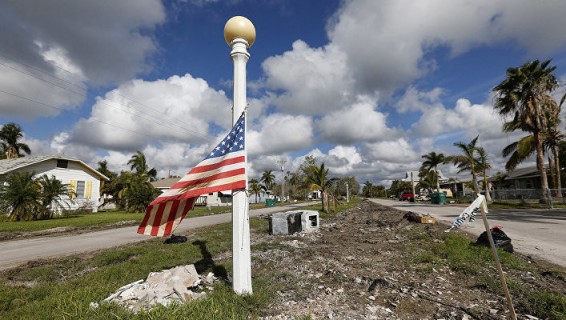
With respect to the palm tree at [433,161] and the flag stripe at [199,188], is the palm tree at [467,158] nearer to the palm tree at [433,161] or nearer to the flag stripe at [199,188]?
the palm tree at [433,161]

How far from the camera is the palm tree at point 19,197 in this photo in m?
19.3

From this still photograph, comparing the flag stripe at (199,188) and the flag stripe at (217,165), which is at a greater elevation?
the flag stripe at (217,165)

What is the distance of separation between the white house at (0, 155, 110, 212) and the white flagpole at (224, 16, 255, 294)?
1082 inches

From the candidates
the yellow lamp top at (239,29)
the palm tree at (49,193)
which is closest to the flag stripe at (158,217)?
the yellow lamp top at (239,29)

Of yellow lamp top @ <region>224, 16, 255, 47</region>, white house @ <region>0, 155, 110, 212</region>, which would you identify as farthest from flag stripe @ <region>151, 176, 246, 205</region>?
white house @ <region>0, 155, 110, 212</region>

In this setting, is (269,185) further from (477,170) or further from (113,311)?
(113,311)

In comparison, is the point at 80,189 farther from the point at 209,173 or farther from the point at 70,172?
the point at 209,173

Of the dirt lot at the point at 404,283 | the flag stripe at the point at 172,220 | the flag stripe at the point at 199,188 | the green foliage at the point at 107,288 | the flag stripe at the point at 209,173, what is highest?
the flag stripe at the point at 209,173

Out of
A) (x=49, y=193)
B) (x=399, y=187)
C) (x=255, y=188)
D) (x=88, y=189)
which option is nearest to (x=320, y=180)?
(x=49, y=193)

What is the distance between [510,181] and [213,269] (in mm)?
56914

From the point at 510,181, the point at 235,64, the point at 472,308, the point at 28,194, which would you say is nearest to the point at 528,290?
the point at 472,308

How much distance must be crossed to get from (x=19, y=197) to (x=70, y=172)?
926 centimetres

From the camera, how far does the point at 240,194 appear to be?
4664 mm

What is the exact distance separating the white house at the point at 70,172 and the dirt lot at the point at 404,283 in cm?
2712
